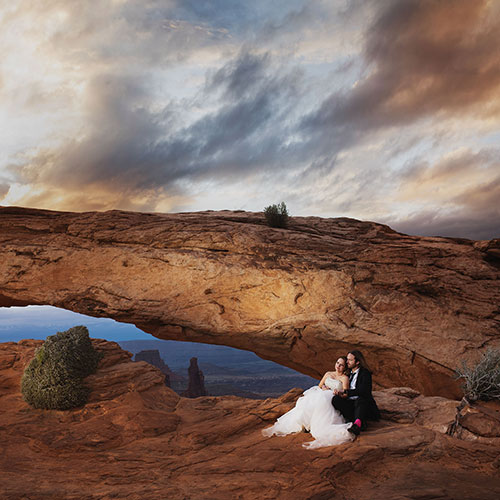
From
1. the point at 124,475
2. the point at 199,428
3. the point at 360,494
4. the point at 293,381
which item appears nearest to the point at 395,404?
the point at 360,494

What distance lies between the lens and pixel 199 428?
10.5 meters

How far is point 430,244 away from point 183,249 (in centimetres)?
1170

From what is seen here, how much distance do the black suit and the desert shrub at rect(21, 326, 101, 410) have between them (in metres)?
9.11

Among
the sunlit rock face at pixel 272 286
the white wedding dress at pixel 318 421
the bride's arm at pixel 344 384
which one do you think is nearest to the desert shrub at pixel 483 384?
the bride's arm at pixel 344 384

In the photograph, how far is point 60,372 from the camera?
41.9 feet

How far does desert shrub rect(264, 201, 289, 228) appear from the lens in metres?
18.5

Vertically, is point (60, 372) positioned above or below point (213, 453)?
above

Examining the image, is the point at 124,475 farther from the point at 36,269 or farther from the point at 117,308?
the point at 36,269

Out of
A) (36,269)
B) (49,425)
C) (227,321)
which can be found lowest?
(49,425)

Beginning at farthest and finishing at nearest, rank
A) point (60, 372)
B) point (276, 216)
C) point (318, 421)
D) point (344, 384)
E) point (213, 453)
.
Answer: point (276, 216) → point (60, 372) → point (344, 384) → point (213, 453) → point (318, 421)

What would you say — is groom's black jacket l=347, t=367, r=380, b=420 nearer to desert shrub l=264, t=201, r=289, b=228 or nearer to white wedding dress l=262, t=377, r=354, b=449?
white wedding dress l=262, t=377, r=354, b=449

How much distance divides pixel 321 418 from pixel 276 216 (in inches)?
467

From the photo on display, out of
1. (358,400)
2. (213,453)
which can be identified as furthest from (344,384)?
(213,453)

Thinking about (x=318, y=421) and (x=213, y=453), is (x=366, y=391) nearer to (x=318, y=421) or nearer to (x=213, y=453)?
(x=318, y=421)
